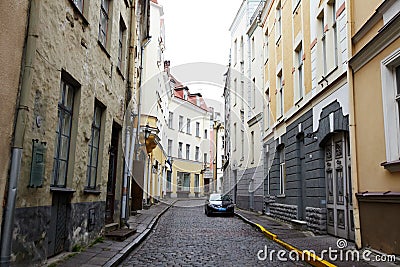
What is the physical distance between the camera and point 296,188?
46.0 feet

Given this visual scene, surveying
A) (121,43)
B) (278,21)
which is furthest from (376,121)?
(278,21)

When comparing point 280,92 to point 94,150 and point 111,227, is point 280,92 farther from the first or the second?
point 94,150

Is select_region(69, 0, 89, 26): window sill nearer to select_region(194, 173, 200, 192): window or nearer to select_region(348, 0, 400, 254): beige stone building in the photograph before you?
select_region(348, 0, 400, 254): beige stone building

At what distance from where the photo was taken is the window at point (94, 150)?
881 cm

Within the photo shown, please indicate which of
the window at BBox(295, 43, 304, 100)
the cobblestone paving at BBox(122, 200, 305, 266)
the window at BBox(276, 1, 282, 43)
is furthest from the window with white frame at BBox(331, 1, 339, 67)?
the window at BBox(276, 1, 282, 43)

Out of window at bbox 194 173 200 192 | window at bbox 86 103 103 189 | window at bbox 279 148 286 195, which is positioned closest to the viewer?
window at bbox 86 103 103 189

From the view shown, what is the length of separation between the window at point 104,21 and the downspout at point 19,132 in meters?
4.08

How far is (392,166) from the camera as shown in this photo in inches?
273

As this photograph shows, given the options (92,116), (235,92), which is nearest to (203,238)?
(92,116)

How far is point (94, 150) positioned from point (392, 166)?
6.34 metres

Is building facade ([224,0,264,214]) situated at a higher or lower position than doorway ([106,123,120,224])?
higher

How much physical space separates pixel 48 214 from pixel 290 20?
40.9 ft

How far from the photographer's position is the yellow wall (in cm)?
736

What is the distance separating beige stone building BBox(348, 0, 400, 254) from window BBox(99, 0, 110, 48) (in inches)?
232
